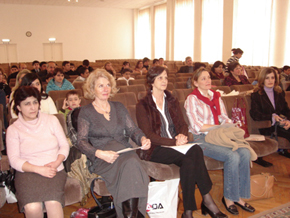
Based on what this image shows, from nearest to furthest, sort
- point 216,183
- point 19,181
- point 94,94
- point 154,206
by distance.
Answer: point 19,181, point 154,206, point 94,94, point 216,183

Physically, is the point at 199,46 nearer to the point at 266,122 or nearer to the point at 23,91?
the point at 266,122

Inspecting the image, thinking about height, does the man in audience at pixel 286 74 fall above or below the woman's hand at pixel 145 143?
above

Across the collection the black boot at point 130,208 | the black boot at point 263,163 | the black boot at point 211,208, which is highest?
the black boot at point 130,208

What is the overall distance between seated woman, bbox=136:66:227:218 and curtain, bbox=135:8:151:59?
1752cm

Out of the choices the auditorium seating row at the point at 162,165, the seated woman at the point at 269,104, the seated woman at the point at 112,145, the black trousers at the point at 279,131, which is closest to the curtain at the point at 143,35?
the auditorium seating row at the point at 162,165

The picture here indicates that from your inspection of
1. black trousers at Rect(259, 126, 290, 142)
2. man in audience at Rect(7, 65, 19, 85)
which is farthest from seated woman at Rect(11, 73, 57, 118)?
man in audience at Rect(7, 65, 19, 85)

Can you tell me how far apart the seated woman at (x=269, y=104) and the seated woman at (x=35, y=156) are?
8.14 ft

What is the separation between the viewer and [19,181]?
2168 mm

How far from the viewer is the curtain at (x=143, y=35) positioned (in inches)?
794

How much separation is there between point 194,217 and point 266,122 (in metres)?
1.69

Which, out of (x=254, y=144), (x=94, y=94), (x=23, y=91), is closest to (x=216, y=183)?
(x=254, y=144)

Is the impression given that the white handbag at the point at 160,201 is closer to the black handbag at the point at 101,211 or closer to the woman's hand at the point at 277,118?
the black handbag at the point at 101,211

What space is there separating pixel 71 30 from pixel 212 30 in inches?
446

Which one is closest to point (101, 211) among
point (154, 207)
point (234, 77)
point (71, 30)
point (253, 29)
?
point (154, 207)
